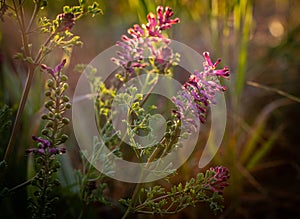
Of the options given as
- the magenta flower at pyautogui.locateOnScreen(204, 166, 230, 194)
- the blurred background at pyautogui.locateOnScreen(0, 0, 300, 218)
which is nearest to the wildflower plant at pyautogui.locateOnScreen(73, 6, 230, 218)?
the magenta flower at pyautogui.locateOnScreen(204, 166, 230, 194)

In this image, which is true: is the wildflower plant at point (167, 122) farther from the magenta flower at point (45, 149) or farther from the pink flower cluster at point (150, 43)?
the magenta flower at point (45, 149)

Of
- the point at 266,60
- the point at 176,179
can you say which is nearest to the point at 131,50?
the point at 176,179

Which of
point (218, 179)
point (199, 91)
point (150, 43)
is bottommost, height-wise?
point (218, 179)

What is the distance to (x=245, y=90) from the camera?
2.21m

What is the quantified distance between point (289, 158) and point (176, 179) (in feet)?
1.99

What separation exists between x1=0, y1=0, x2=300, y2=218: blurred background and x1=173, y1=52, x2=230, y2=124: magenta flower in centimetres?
32

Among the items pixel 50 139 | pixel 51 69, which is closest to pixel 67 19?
pixel 51 69

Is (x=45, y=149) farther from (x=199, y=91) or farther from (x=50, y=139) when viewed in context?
(x=199, y=91)

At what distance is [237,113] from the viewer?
1.38 meters

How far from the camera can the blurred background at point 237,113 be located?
1.25 metres

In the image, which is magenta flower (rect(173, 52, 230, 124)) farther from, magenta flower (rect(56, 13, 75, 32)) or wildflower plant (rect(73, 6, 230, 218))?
magenta flower (rect(56, 13, 75, 32))

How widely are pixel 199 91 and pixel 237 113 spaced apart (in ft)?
2.32

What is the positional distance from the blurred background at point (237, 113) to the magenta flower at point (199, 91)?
1.07 ft

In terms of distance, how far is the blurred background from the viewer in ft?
4.11
